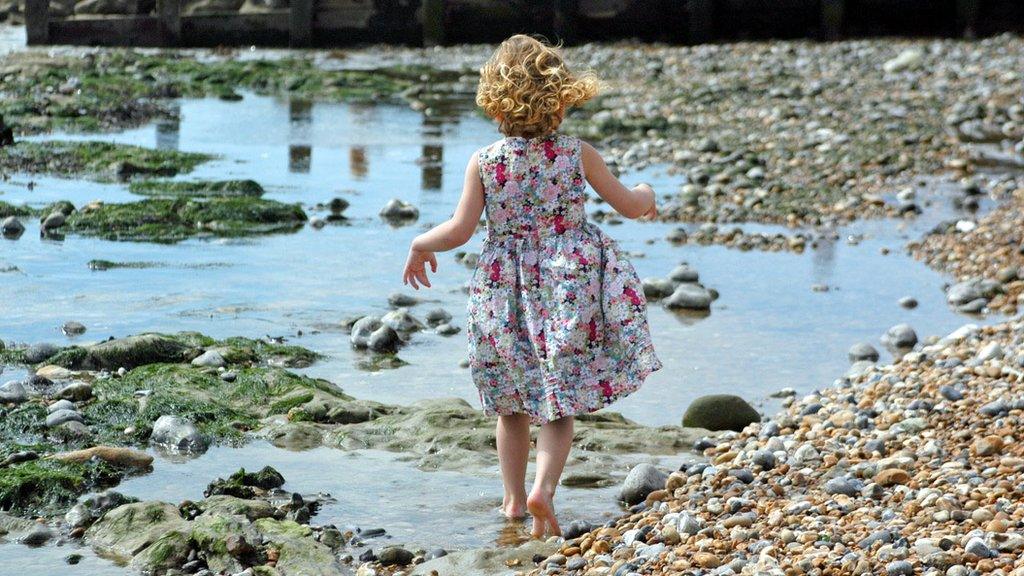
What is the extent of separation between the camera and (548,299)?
4.69m

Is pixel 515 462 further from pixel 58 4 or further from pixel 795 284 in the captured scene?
pixel 58 4

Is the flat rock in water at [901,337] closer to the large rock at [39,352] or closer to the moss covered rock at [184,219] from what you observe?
the large rock at [39,352]

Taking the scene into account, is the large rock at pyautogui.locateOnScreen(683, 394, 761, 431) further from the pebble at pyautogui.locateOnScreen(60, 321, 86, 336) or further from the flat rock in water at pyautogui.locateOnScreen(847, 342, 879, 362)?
the pebble at pyautogui.locateOnScreen(60, 321, 86, 336)

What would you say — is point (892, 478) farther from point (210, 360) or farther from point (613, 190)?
point (210, 360)

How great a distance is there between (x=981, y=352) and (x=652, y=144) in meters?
9.10

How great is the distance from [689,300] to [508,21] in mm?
22918

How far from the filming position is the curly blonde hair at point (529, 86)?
15.2ft

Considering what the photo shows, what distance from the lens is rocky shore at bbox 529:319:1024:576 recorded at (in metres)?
4.03

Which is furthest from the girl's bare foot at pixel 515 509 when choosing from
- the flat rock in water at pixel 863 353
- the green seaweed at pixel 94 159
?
the green seaweed at pixel 94 159

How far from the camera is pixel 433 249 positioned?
15.9 ft

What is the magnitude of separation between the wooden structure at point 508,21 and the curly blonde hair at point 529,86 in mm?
24373

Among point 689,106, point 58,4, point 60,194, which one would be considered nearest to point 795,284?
point 60,194

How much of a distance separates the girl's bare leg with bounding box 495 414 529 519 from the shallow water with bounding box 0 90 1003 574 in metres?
0.12

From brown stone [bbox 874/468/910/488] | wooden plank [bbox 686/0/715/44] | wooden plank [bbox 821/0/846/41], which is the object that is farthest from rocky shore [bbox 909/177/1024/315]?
wooden plank [bbox 686/0/715/44]
